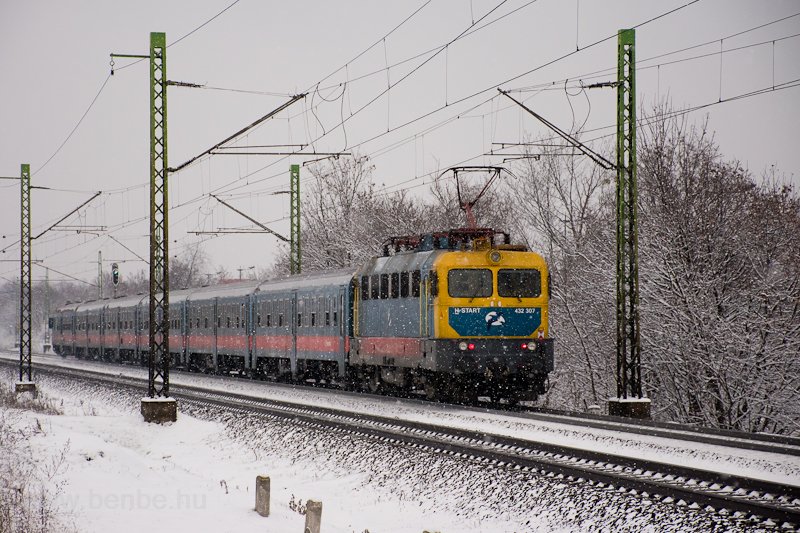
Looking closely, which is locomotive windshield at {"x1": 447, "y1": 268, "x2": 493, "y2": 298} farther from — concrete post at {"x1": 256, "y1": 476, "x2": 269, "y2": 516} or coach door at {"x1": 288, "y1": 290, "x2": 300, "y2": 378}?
coach door at {"x1": 288, "y1": 290, "x2": 300, "y2": 378}

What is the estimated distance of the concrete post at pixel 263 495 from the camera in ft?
38.9

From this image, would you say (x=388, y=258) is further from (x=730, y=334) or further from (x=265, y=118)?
(x=730, y=334)

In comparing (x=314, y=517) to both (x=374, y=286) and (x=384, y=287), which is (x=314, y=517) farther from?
(x=374, y=286)

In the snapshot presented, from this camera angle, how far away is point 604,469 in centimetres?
1166

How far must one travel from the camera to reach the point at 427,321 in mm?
21469

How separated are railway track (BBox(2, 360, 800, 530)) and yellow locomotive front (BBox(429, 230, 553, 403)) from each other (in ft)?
8.35

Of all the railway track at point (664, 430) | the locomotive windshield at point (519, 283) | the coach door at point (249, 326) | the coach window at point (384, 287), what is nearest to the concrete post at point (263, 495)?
the railway track at point (664, 430)

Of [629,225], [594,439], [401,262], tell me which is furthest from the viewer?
[401,262]

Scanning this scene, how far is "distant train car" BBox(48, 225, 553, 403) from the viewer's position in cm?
2100

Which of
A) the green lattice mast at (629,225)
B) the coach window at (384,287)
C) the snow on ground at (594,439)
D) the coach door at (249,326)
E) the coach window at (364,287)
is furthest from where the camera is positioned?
the coach door at (249,326)

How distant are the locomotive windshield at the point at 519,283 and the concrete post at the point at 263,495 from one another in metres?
10.4

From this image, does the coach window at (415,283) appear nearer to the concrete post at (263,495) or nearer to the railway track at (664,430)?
the railway track at (664,430)

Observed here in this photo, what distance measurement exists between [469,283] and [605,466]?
9696 millimetres

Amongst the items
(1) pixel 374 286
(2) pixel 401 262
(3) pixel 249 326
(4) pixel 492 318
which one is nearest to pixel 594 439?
(4) pixel 492 318
